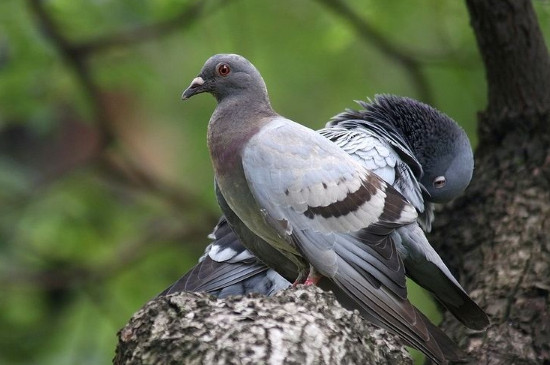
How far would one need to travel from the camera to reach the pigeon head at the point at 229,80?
7195 mm

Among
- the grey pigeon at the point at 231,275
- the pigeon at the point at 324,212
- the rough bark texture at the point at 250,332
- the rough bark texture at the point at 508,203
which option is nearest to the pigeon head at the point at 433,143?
the rough bark texture at the point at 508,203

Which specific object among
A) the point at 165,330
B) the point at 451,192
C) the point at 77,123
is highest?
the point at 77,123

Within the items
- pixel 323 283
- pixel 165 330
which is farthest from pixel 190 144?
pixel 165 330

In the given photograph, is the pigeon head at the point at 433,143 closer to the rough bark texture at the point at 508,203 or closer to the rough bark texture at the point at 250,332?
the rough bark texture at the point at 508,203

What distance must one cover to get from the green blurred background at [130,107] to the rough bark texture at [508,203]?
47.4 inches

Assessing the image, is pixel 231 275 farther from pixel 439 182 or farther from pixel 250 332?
pixel 250 332

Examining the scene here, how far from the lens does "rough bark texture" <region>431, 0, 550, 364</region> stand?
7.18m

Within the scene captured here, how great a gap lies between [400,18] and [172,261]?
13.4ft

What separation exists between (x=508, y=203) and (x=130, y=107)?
624cm

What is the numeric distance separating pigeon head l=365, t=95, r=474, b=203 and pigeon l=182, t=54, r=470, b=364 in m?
1.10

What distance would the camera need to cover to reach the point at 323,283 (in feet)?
21.8

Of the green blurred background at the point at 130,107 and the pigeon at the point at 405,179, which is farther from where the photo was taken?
the green blurred background at the point at 130,107

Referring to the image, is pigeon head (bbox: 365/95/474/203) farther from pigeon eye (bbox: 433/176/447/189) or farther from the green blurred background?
the green blurred background

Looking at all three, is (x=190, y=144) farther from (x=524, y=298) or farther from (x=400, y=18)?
(x=524, y=298)
